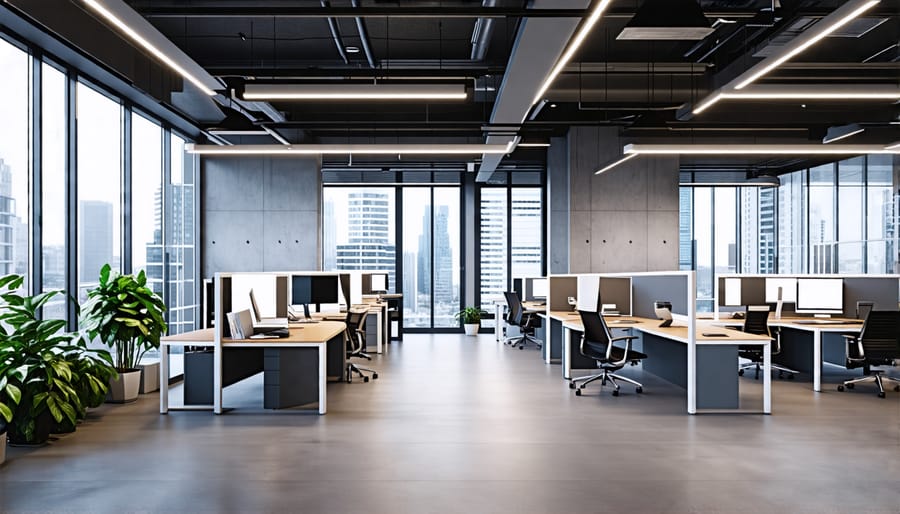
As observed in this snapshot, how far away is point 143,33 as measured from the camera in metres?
3.96

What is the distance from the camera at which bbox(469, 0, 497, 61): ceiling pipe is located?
22.3 ft

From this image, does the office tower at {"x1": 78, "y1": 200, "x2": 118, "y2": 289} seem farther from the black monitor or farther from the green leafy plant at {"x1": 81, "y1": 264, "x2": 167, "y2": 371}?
the black monitor

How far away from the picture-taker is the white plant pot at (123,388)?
6.56 metres

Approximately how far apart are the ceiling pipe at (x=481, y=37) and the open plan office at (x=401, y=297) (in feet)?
0.25

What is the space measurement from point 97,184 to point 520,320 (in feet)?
22.0

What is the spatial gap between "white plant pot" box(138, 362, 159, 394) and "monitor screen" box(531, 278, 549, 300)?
692 cm

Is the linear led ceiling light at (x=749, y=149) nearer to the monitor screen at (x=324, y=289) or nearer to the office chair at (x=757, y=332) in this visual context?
the office chair at (x=757, y=332)

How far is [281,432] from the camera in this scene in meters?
5.41

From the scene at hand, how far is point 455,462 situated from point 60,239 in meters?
4.77

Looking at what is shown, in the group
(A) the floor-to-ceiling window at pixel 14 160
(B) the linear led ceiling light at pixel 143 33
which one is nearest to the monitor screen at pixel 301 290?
(A) the floor-to-ceiling window at pixel 14 160

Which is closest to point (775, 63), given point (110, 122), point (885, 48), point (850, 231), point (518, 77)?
point (518, 77)

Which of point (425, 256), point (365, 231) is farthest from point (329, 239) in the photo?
point (425, 256)

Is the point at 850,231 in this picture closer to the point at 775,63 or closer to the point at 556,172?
the point at 556,172

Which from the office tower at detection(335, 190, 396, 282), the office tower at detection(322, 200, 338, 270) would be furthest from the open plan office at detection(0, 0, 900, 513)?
the office tower at detection(322, 200, 338, 270)
